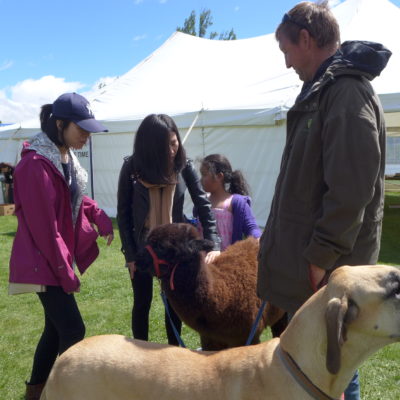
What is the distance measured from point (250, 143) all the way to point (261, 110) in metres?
0.92

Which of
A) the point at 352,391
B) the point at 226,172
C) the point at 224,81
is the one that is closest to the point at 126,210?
the point at 226,172

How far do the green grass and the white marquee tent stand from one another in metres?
3.27

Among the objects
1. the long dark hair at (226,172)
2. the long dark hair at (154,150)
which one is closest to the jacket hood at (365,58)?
the long dark hair at (154,150)

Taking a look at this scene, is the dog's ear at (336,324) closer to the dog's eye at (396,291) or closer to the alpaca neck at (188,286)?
the dog's eye at (396,291)

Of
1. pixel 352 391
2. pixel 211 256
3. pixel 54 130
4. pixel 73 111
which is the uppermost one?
pixel 73 111

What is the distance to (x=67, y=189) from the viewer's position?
116 inches

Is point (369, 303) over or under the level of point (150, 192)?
under

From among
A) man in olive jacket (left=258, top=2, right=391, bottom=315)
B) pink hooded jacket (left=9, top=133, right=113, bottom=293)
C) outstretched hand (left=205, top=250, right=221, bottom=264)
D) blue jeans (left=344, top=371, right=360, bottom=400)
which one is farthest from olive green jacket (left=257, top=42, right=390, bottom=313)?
pink hooded jacket (left=9, top=133, right=113, bottom=293)

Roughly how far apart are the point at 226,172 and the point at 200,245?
132cm

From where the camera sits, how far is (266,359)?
2.04 meters

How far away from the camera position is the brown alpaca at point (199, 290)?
3.19m

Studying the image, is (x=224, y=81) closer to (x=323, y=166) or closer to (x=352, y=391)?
(x=323, y=166)

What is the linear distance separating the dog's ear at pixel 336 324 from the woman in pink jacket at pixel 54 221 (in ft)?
5.40

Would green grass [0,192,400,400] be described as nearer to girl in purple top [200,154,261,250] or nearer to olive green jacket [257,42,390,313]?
girl in purple top [200,154,261,250]
